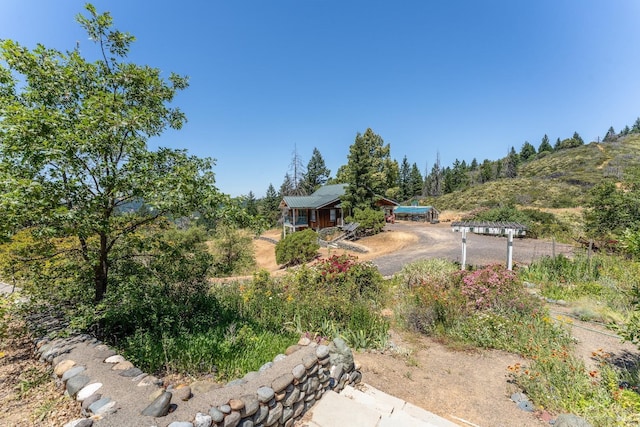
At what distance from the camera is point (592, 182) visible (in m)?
38.0

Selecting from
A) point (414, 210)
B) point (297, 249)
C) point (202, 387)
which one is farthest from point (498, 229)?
point (414, 210)

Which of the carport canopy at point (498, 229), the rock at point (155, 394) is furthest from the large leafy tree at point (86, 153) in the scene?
the carport canopy at point (498, 229)

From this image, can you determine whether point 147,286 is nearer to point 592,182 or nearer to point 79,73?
point 79,73

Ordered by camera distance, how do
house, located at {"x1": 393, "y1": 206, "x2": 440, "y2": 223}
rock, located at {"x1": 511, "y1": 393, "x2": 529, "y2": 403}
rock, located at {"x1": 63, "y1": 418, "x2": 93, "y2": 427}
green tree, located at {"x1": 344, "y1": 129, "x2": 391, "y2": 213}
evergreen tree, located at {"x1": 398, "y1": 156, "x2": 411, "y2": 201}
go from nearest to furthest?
rock, located at {"x1": 63, "y1": 418, "x2": 93, "y2": 427} → rock, located at {"x1": 511, "y1": 393, "x2": 529, "y2": 403} → green tree, located at {"x1": 344, "y1": 129, "x2": 391, "y2": 213} → house, located at {"x1": 393, "y1": 206, "x2": 440, "y2": 223} → evergreen tree, located at {"x1": 398, "y1": 156, "x2": 411, "y2": 201}

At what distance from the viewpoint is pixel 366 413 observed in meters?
3.06

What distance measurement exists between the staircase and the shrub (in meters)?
11.7

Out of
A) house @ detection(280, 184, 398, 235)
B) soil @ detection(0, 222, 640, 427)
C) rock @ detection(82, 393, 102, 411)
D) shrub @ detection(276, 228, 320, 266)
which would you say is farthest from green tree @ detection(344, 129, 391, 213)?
rock @ detection(82, 393, 102, 411)

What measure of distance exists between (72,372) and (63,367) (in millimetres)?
232

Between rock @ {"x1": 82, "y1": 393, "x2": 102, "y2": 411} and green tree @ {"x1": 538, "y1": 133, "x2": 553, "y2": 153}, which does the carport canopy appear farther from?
green tree @ {"x1": 538, "y1": 133, "x2": 553, "y2": 153}

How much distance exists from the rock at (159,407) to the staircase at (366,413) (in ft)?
4.69

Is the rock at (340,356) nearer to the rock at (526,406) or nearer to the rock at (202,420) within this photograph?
the rock at (202,420)

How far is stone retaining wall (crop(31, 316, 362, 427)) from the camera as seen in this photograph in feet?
7.44

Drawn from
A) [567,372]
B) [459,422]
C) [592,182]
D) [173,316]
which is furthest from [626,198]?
[592,182]

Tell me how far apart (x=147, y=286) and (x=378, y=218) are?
1753 centimetres
